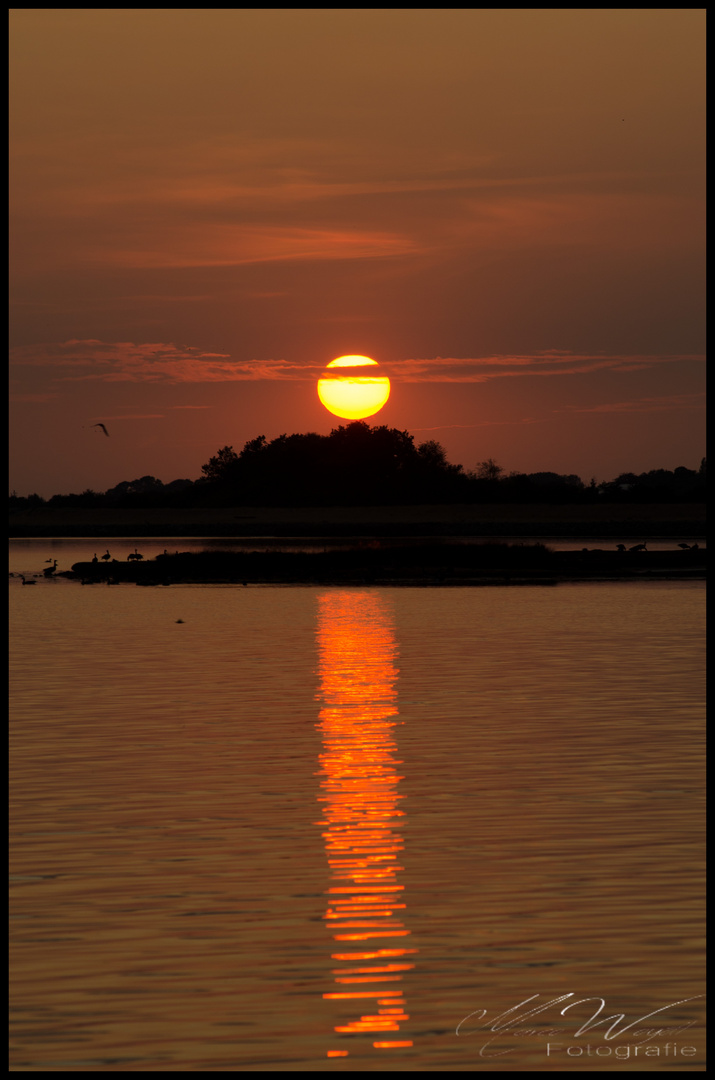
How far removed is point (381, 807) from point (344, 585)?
166ft

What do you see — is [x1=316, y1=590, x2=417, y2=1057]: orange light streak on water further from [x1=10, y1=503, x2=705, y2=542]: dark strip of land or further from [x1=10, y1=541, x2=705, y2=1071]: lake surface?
[x1=10, y1=503, x2=705, y2=542]: dark strip of land

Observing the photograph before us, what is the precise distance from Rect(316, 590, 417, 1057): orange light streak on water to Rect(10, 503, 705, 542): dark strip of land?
95741mm

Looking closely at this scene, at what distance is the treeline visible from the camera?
167375 mm

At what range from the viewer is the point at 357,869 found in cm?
1452

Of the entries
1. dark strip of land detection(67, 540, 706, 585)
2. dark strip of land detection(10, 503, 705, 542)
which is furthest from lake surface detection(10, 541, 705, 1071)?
dark strip of land detection(10, 503, 705, 542)

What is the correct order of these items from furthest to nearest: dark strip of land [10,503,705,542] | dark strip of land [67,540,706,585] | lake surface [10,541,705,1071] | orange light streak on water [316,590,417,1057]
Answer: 1. dark strip of land [10,503,705,542]
2. dark strip of land [67,540,706,585]
3. orange light streak on water [316,590,417,1057]
4. lake surface [10,541,705,1071]

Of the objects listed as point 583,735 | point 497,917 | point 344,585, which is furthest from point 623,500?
point 497,917

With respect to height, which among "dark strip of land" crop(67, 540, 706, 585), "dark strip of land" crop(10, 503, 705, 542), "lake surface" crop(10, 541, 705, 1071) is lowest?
"lake surface" crop(10, 541, 705, 1071)

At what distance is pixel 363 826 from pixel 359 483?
163 meters

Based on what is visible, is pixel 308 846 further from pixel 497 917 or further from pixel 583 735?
pixel 583 735

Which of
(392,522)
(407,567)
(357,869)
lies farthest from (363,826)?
(392,522)

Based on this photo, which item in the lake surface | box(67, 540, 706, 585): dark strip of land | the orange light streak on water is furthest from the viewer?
box(67, 540, 706, 585): dark strip of land

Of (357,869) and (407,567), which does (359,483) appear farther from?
(357,869)

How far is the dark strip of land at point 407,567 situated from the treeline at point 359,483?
80.3 meters
